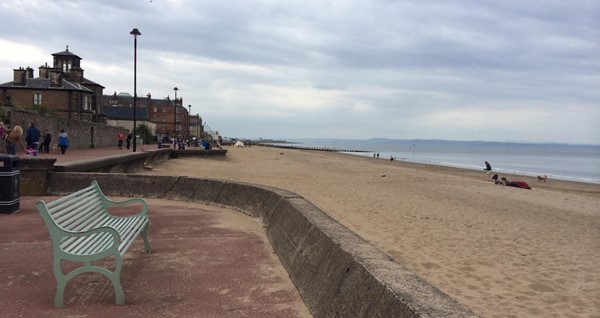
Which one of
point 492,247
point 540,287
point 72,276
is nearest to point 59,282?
point 72,276

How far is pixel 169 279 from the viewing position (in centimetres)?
422

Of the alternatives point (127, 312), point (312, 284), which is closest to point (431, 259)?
point (312, 284)

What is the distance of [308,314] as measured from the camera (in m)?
3.54

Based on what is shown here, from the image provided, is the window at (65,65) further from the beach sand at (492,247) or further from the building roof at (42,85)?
the beach sand at (492,247)

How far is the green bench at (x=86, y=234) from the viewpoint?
3422 mm

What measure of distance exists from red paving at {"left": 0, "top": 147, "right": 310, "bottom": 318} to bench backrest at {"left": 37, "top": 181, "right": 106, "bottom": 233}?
520mm

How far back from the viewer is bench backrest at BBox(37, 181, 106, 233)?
344 cm

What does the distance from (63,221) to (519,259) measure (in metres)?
7.38

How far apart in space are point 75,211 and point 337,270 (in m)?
2.57

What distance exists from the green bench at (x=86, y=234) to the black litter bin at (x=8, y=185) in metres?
2.49

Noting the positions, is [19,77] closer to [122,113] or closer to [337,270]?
[122,113]

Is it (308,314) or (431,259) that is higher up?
(308,314)

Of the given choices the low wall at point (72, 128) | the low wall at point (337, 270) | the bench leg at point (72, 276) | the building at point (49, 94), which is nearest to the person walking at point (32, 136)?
the low wall at point (72, 128)

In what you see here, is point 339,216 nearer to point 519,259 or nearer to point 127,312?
point 519,259
